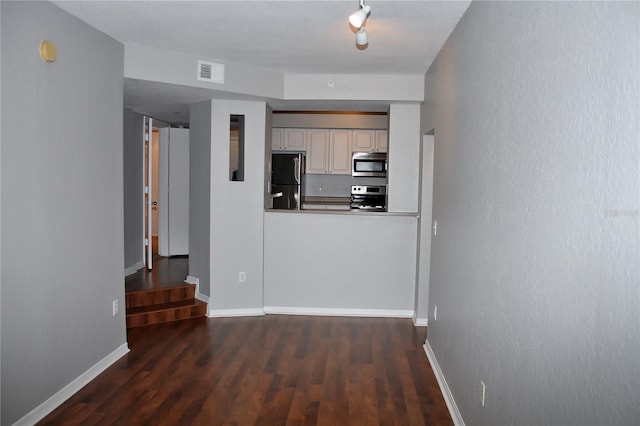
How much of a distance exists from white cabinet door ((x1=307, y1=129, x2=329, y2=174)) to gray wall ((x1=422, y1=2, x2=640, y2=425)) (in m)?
4.68

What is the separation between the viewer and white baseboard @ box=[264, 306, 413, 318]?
555 centimetres

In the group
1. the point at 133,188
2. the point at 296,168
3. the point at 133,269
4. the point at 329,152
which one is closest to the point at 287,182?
the point at 296,168

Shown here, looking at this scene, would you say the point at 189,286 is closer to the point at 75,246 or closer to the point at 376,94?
the point at 75,246

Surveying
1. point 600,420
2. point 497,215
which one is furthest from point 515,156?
point 600,420

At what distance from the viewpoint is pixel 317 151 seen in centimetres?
780

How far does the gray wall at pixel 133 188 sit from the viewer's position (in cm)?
615

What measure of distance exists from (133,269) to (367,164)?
11.9 ft

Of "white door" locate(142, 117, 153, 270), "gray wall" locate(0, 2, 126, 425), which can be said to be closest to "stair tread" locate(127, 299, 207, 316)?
"gray wall" locate(0, 2, 126, 425)

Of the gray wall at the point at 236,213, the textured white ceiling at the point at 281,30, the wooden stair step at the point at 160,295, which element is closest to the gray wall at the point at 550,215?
the textured white ceiling at the point at 281,30

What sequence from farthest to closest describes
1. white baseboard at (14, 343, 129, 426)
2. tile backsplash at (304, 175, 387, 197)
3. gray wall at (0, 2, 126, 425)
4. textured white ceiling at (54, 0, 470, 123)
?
tile backsplash at (304, 175, 387, 197), textured white ceiling at (54, 0, 470, 123), white baseboard at (14, 343, 129, 426), gray wall at (0, 2, 126, 425)

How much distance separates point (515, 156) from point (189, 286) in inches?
169

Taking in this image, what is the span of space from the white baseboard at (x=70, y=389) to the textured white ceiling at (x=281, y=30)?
2.36m

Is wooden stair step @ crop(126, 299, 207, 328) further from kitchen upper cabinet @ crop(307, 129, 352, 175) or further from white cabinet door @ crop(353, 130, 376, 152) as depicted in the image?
white cabinet door @ crop(353, 130, 376, 152)

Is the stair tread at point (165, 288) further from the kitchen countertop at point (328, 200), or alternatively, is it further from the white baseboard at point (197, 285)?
the kitchen countertop at point (328, 200)
